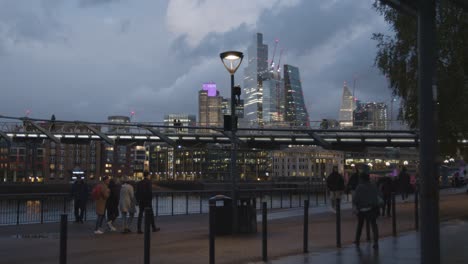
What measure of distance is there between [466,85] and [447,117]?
1957mm

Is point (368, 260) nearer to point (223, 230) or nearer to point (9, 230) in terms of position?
point (223, 230)

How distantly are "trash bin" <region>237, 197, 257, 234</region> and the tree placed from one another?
8.23 m

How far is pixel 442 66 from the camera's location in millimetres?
22922

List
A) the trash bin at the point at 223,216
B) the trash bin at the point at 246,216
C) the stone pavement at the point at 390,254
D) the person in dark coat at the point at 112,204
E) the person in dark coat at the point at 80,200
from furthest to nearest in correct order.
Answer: the person in dark coat at the point at 80,200
the person in dark coat at the point at 112,204
the trash bin at the point at 246,216
the trash bin at the point at 223,216
the stone pavement at the point at 390,254

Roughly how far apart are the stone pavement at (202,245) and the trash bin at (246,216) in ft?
1.59

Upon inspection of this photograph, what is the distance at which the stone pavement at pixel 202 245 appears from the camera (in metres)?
12.2

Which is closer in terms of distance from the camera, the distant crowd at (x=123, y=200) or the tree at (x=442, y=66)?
the distant crowd at (x=123, y=200)

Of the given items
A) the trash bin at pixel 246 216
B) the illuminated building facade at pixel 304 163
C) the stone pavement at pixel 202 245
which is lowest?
the stone pavement at pixel 202 245

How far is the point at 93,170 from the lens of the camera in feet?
597

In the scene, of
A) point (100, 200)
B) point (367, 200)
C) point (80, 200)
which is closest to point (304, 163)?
point (80, 200)

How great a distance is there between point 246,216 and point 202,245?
265 centimetres

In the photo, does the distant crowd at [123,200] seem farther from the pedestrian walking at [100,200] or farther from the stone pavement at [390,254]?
the stone pavement at [390,254]

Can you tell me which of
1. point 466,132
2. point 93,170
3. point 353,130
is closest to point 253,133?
point 353,130

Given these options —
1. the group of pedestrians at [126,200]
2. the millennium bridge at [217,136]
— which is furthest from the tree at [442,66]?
the millennium bridge at [217,136]
